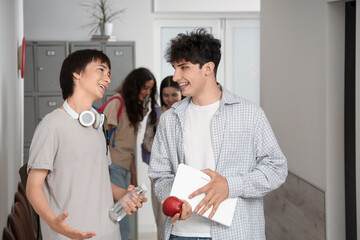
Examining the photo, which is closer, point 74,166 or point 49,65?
point 74,166

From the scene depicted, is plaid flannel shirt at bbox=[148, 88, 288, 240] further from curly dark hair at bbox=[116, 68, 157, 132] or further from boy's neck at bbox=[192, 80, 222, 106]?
curly dark hair at bbox=[116, 68, 157, 132]

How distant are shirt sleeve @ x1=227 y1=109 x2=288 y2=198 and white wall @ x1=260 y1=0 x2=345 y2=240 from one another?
883 mm

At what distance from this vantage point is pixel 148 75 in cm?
425

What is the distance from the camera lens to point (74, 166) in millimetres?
1970

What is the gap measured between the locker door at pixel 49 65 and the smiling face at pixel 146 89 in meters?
1.74

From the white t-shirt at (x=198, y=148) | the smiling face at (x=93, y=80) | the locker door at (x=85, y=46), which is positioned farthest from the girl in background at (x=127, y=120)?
the smiling face at (x=93, y=80)

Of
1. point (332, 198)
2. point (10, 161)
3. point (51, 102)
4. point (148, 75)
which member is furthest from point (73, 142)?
point (51, 102)

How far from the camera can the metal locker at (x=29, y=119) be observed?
560 cm

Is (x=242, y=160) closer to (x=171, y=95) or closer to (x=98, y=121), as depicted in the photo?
(x=98, y=121)

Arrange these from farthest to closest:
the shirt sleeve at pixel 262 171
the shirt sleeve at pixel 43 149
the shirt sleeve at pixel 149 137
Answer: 1. the shirt sleeve at pixel 149 137
2. the shirt sleeve at pixel 262 171
3. the shirt sleeve at pixel 43 149

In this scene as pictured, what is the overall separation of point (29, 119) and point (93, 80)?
146 inches

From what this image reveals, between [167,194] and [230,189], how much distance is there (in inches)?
11.4

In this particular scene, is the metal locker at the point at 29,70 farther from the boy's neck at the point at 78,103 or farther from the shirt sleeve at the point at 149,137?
the boy's neck at the point at 78,103

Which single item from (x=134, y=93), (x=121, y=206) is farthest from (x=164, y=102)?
(x=121, y=206)
